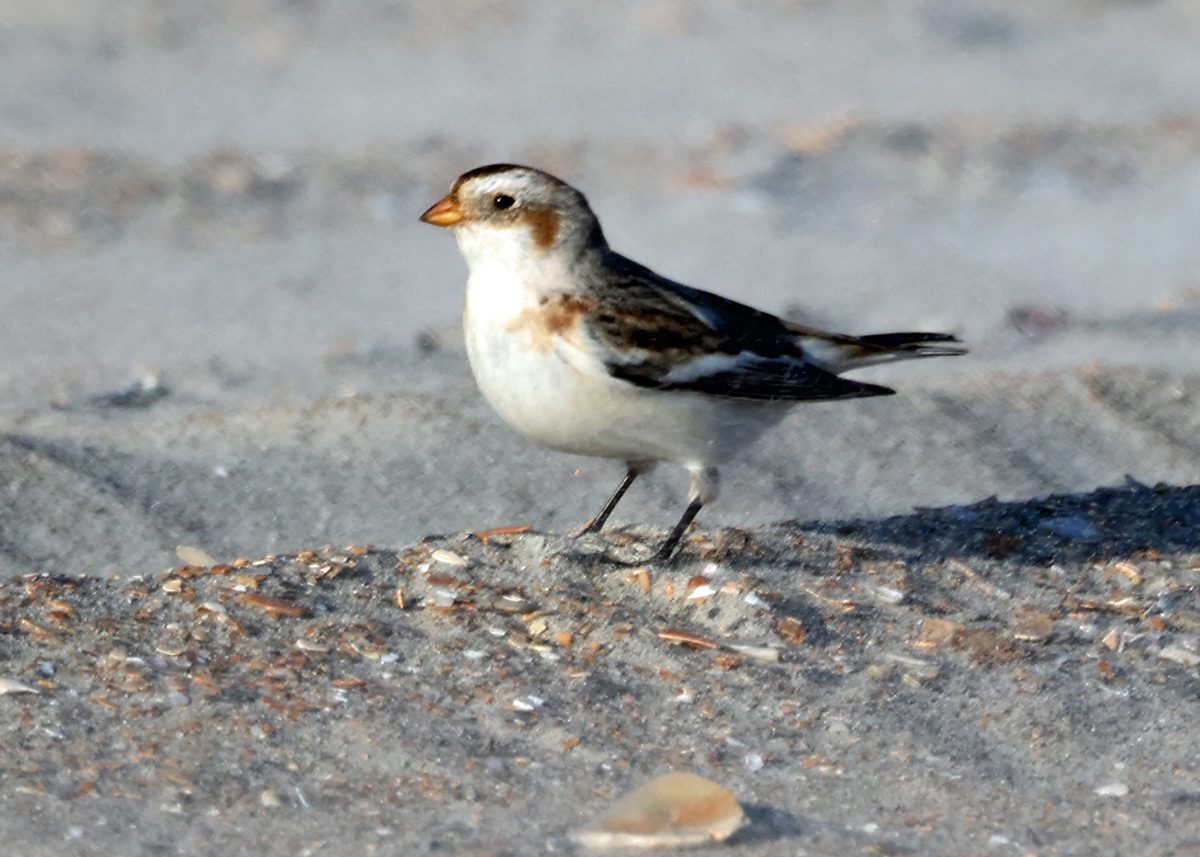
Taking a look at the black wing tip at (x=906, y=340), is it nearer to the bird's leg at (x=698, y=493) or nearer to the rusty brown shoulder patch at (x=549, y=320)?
the bird's leg at (x=698, y=493)

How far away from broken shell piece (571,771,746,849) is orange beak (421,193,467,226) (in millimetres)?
1656

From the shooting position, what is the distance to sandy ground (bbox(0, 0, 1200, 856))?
3.64 metres

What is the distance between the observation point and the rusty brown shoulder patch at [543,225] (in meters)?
4.54

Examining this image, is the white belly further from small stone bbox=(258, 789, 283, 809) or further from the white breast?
small stone bbox=(258, 789, 283, 809)

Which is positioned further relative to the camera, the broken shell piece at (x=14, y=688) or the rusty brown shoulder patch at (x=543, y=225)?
the rusty brown shoulder patch at (x=543, y=225)

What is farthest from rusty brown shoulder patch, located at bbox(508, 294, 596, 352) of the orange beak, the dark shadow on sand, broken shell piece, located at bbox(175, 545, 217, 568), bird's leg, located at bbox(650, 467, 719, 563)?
broken shell piece, located at bbox(175, 545, 217, 568)

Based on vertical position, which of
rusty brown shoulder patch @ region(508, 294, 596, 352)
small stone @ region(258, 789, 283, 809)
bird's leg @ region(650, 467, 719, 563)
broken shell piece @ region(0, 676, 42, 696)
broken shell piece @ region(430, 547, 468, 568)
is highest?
rusty brown shoulder patch @ region(508, 294, 596, 352)

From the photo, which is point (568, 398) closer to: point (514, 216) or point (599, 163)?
point (514, 216)

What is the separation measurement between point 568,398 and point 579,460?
1614mm

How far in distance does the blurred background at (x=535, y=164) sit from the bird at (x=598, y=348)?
3.56 feet

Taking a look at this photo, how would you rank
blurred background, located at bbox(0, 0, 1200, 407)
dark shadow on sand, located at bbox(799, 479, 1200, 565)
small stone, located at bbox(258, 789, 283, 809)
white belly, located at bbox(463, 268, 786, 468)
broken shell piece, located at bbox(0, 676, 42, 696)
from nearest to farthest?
small stone, located at bbox(258, 789, 283, 809) → broken shell piece, located at bbox(0, 676, 42, 696) → white belly, located at bbox(463, 268, 786, 468) → dark shadow on sand, located at bbox(799, 479, 1200, 565) → blurred background, located at bbox(0, 0, 1200, 407)

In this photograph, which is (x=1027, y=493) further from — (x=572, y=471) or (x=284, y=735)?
(x=284, y=735)

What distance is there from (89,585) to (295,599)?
0.46 m

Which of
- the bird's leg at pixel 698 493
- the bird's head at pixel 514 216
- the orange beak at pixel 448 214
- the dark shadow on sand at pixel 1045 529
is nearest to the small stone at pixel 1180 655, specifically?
the dark shadow on sand at pixel 1045 529
